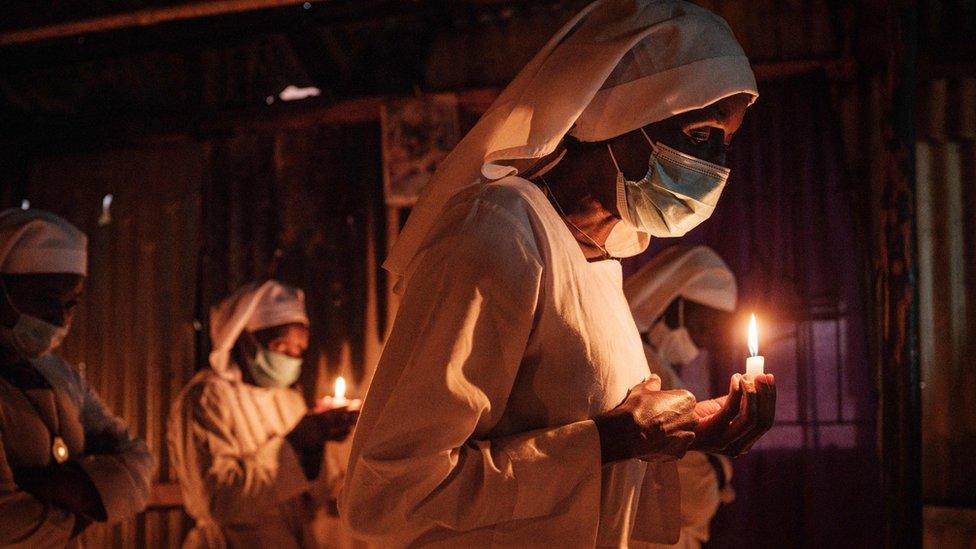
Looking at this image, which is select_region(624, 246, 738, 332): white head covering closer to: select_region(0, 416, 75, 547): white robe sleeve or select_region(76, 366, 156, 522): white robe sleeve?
select_region(76, 366, 156, 522): white robe sleeve

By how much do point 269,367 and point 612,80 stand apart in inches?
174

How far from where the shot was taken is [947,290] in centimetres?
632

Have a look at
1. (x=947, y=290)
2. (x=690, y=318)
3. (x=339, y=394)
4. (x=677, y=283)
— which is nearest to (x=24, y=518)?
(x=339, y=394)

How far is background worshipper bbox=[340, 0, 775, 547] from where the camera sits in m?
1.80

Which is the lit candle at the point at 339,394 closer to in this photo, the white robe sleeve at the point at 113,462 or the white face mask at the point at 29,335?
the white robe sleeve at the point at 113,462

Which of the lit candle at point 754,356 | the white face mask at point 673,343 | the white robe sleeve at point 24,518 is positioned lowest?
the white robe sleeve at point 24,518

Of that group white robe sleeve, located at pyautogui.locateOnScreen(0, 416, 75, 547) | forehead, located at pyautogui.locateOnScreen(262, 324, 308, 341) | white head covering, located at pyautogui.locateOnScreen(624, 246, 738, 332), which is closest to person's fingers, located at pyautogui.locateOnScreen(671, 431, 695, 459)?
white robe sleeve, located at pyautogui.locateOnScreen(0, 416, 75, 547)

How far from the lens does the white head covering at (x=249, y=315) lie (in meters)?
6.00

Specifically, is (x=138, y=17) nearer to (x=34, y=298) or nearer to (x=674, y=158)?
(x=34, y=298)

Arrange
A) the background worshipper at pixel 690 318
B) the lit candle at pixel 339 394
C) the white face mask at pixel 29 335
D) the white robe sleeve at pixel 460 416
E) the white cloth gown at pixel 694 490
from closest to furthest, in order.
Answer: the white robe sleeve at pixel 460 416
the white face mask at pixel 29 335
the lit candle at pixel 339 394
the white cloth gown at pixel 694 490
the background worshipper at pixel 690 318

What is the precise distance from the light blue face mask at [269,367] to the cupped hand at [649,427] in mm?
4472

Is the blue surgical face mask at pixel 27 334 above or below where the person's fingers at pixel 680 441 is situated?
above

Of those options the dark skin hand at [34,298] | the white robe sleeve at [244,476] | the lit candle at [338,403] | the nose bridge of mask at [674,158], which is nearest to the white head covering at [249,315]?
the white robe sleeve at [244,476]

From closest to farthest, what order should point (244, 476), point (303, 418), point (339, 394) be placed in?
point (339, 394), point (303, 418), point (244, 476)
